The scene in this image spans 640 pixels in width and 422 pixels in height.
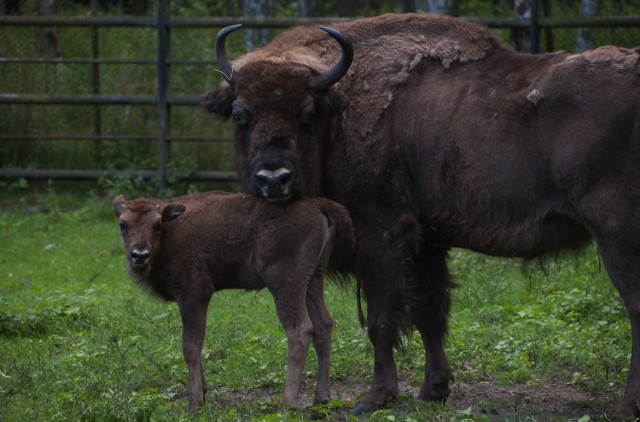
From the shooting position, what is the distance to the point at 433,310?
24.2ft

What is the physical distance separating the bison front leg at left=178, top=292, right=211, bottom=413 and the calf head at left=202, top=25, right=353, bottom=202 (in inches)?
31.4

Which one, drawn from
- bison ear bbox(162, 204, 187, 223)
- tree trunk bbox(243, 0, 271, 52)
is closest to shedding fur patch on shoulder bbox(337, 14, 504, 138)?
bison ear bbox(162, 204, 187, 223)

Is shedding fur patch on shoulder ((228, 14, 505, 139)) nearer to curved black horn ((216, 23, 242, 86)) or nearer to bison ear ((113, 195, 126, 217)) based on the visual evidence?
curved black horn ((216, 23, 242, 86))

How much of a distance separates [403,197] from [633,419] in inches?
76.7

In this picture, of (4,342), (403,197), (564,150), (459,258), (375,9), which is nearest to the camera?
(564,150)

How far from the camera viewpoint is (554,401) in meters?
7.03

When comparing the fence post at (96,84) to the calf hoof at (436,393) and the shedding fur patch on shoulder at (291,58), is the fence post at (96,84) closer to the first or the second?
the shedding fur patch on shoulder at (291,58)

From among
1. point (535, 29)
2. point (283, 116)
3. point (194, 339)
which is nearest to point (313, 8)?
point (535, 29)

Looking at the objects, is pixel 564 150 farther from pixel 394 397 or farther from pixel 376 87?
pixel 394 397

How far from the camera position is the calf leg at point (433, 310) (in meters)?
7.27

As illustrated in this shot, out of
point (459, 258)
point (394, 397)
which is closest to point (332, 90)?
point (394, 397)

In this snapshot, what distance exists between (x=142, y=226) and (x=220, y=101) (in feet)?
3.48

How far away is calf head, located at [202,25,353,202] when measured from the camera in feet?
21.9

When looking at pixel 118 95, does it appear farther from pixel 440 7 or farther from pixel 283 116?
pixel 283 116
